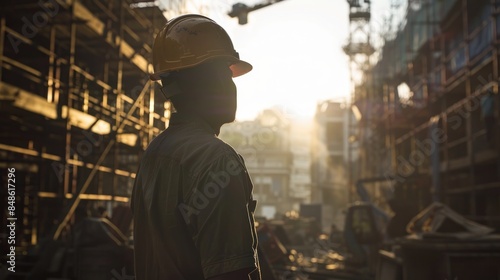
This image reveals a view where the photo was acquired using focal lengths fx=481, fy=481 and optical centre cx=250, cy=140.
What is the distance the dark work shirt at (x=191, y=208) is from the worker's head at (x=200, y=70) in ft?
0.24

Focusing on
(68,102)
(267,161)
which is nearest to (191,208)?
(68,102)

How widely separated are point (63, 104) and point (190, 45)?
30.4 feet

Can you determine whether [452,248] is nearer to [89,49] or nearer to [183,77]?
[183,77]

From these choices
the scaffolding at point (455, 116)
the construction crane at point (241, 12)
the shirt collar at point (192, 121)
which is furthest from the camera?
the construction crane at point (241, 12)

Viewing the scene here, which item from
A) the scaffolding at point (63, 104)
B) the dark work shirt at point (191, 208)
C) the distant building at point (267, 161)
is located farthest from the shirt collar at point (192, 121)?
the distant building at point (267, 161)

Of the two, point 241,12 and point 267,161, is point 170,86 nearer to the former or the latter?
point 241,12

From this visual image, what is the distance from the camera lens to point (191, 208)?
5.09 feet

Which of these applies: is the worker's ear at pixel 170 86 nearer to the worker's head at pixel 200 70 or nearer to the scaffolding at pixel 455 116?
the worker's head at pixel 200 70

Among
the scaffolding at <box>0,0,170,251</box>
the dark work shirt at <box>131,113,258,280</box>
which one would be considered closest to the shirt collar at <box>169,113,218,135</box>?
the dark work shirt at <box>131,113,258,280</box>

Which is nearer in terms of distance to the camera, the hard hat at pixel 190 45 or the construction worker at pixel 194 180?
the construction worker at pixel 194 180

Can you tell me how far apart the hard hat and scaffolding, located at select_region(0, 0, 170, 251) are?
7272 millimetres

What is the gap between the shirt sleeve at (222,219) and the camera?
4.70 feet

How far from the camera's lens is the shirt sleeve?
4.70ft

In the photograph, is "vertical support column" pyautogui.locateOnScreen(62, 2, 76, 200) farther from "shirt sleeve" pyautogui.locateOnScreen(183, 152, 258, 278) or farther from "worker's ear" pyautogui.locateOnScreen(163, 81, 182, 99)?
"shirt sleeve" pyautogui.locateOnScreen(183, 152, 258, 278)
